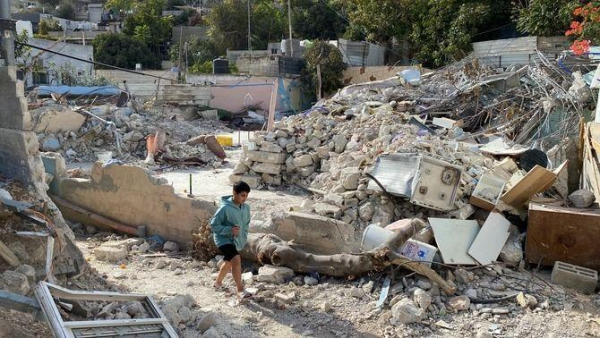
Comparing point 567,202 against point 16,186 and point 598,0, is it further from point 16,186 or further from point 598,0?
point 598,0

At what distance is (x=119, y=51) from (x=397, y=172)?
96.2ft

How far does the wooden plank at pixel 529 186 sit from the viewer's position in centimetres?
607

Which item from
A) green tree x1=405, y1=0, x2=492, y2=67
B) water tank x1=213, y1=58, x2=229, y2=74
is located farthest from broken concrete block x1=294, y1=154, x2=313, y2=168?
water tank x1=213, y1=58, x2=229, y2=74

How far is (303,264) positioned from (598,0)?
381 inches

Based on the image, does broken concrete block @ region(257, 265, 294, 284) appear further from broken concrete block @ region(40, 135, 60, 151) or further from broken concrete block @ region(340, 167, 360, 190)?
broken concrete block @ region(40, 135, 60, 151)

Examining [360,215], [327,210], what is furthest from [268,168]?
[360,215]

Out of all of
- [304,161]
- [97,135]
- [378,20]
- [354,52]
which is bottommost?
[97,135]

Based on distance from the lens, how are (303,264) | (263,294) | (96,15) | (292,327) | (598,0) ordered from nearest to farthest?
(292,327), (263,294), (303,264), (598,0), (96,15)

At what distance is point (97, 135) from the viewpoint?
15438mm

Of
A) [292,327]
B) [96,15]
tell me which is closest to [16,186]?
[292,327]

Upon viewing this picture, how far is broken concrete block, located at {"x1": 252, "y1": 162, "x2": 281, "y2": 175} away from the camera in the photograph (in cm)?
1041

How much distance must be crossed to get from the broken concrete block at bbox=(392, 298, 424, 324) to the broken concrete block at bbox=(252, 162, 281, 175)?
5.70 metres

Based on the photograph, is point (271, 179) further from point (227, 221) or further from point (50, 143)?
point (50, 143)

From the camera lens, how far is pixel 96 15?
4956cm
